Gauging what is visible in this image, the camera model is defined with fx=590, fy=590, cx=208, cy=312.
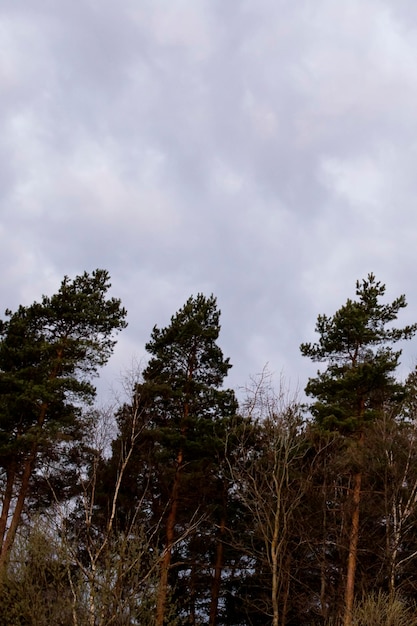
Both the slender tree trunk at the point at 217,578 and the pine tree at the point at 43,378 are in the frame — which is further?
Result: the slender tree trunk at the point at 217,578

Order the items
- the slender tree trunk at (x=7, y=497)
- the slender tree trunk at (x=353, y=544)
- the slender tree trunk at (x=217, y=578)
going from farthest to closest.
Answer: the slender tree trunk at (x=217, y=578), the slender tree trunk at (x=7, y=497), the slender tree trunk at (x=353, y=544)

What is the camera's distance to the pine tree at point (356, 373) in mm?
22719

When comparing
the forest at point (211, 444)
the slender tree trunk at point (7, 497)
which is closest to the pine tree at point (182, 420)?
the forest at point (211, 444)

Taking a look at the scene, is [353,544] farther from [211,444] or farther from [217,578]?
[217,578]

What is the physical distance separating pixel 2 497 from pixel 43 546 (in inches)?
432

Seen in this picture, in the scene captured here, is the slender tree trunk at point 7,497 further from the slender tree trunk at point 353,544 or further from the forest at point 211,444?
the slender tree trunk at point 353,544

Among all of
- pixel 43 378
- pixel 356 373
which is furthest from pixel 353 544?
pixel 43 378

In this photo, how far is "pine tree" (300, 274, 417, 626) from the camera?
22.7 meters

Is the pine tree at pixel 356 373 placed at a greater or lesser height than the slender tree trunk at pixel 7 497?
greater

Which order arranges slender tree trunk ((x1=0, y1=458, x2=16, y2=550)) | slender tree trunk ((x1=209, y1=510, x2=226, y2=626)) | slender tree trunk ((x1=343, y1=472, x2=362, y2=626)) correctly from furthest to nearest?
1. slender tree trunk ((x1=209, y1=510, x2=226, y2=626))
2. slender tree trunk ((x1=0, y1=458, x2=16, y2=550))
3. slender tree trunk ((x1=343, y1=472, x2=362, y2=626))

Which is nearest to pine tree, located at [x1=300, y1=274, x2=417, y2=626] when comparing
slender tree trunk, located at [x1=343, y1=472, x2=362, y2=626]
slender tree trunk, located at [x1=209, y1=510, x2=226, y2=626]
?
slender tree trunk, located at [x1=343, y1=472, x2=362, y2=626]

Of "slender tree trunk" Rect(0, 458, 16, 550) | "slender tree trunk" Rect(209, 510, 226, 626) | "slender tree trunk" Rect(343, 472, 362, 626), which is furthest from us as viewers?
"slender tree trunk" Rect(209, 510, 226, 626)

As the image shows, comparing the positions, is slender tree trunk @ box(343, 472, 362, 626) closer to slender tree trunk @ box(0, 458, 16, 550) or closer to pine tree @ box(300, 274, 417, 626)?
pine tree @ box(300, 274, 417, 626)

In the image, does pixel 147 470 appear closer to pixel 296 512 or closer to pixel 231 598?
pixel 296 512
